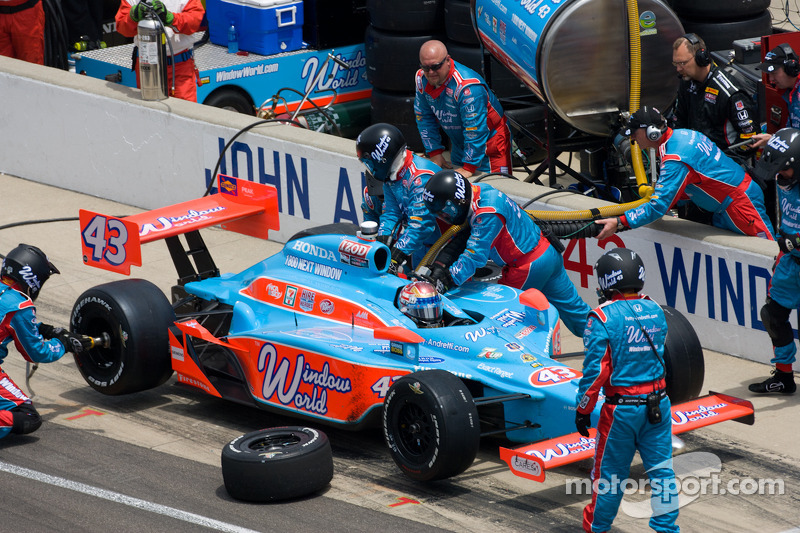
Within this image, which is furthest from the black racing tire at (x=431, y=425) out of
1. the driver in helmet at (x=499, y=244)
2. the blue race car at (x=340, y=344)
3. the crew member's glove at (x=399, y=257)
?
the crew member's glove at (x=399, y=257)

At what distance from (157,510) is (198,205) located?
288 centimetres

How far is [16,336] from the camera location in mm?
8195

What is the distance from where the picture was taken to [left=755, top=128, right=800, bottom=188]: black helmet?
8.46m

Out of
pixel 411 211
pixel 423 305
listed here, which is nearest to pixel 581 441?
pixel 423 305

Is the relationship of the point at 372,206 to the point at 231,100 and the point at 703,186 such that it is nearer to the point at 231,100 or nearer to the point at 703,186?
the point at 703,186

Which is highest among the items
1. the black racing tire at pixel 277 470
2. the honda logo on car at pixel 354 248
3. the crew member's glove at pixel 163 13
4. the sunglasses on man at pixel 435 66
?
the crew member's glove at pixel 163 13

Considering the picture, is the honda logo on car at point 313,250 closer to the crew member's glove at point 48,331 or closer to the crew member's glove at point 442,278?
the crew member's glove at point 442,278

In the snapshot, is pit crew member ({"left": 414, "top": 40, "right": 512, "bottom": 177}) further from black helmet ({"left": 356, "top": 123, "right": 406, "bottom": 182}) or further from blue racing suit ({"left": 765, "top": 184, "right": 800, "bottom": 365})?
blue racing suit ({"left": 765, "top": 184, "right": 800, "bottom": 365})

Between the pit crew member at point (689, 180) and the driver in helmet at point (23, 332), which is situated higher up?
the pit crew member at point (689, 180)

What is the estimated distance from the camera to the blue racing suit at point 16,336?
8109mm

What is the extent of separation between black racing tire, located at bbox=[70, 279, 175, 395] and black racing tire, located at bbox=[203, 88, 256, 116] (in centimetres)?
610

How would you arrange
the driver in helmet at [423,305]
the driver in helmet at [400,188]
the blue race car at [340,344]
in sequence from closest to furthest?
the blue race car at [340,344] → the driver in helmet at [423,305] → the driver in helmet at [400,188]

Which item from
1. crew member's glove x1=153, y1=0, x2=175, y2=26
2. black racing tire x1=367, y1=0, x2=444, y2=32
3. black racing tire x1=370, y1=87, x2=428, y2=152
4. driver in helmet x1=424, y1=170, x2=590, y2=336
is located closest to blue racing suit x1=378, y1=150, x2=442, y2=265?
driver in helmet x1=424, y1=170, x2=590, y2=336

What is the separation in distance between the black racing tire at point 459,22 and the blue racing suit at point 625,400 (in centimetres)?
Answer: 744
